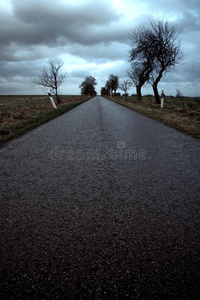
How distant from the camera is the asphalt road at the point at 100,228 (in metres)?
1.20

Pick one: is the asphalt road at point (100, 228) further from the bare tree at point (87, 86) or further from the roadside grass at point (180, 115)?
the bare tree at point (87, 86)

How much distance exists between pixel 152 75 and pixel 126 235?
22.4m

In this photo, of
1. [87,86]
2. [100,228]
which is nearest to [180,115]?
[100,228]

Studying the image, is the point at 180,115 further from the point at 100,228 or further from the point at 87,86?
the point at 87,86

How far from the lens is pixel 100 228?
1.70m

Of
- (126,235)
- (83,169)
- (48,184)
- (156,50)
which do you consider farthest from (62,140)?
(156,50)

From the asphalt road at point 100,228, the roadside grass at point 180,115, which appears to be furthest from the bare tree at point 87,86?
the asphalt road at point 100,228

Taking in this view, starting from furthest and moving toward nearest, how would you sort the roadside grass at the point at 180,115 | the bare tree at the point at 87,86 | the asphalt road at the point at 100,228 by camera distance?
the bare tree at the point at 87,86 < the roadside grass at the point at 180,115 < the asphalt road at the point at 100,228

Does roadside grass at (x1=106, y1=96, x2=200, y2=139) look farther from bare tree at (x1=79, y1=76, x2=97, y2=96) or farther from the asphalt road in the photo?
bare tree at (x1=79, y1=76, x2=97, y2=96)

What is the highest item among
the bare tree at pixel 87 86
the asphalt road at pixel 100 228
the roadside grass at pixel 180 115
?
the bare tree at pixel 87 86

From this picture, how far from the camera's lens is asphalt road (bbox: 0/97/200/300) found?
47.4 inches

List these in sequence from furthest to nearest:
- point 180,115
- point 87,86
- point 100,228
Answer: point 87,86, point 180,115, point 100,228

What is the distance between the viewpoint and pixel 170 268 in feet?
4.28

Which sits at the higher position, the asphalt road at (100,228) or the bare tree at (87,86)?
the bare tree at (87,86)
